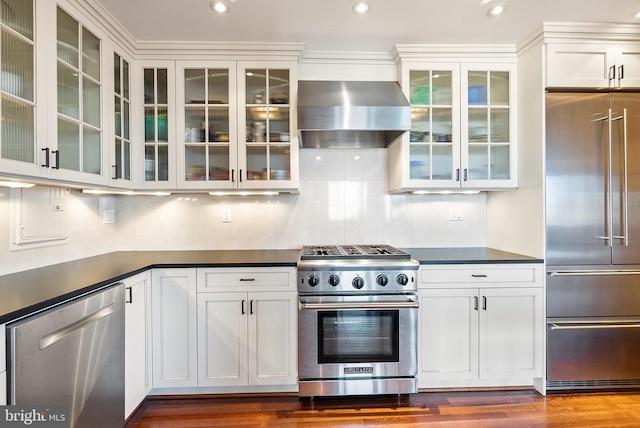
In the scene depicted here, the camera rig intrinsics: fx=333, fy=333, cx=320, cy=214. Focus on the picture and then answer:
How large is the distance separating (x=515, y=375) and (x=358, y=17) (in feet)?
8.59

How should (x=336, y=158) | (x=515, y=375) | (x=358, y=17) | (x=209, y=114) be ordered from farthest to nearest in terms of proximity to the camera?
(x=336, y=158) < (x=209, y=114) < (x=515, y=375) < (x=358, y=17)

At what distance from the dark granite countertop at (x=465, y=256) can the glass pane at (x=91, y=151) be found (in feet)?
6.90

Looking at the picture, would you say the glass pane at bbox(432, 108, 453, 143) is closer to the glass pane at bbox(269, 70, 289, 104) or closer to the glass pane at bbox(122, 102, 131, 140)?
the glass pane at bbox(269, 70, 289, 104)

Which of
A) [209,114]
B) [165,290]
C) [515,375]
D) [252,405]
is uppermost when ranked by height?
[209,114]

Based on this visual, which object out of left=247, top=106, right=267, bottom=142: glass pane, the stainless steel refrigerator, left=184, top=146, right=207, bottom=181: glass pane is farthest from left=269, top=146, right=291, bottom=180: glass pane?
the stainless steel refrigerator

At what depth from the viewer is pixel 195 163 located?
2.45m

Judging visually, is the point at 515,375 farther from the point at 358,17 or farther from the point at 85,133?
the point at 85,133

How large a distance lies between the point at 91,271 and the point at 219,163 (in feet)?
3.48

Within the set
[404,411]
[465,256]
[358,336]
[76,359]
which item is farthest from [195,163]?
[404,411]

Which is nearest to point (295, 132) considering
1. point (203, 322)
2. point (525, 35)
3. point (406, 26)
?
point (406, 26)

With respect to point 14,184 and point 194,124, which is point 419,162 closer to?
point 194,124

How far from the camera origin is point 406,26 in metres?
2.26

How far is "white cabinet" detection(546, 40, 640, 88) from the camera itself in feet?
7.38

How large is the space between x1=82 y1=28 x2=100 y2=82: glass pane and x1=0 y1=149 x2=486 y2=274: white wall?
1.04 meters
